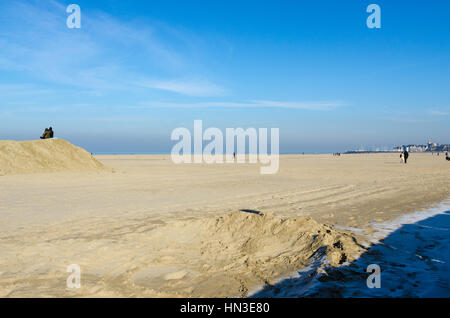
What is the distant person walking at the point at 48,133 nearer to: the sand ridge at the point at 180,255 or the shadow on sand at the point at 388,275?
the sand ridge at the point at 180,255

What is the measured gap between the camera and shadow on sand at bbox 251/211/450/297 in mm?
3767

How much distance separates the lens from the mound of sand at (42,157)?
23016mm

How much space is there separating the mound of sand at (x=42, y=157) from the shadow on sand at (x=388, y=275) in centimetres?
2384

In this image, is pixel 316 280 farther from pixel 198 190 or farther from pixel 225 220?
pixel 198 190

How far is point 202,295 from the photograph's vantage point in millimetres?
4195

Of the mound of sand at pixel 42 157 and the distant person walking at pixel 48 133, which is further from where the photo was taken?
the distant person walking at pixel 48 133

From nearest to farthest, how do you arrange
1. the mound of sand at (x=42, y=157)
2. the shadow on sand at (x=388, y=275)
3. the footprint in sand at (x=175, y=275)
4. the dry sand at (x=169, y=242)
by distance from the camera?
the shadow on sand at (x=388, y=275)
the dry sand at (x=169, y=242)
the footprint in sand at (x=175, y=275)
the mound of sand at (x=42, y=157)

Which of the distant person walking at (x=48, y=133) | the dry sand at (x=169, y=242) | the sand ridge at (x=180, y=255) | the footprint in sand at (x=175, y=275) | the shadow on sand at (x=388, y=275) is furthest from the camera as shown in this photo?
the distant person walking at (x=48, y=133)

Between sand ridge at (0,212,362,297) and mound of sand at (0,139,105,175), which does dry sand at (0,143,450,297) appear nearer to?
sand ridge at (0,212,362,297)

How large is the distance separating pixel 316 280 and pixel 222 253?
225 cm

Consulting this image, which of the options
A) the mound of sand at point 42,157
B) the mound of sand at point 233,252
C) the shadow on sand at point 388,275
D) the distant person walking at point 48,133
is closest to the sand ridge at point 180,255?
the mound of sand at point 233,252

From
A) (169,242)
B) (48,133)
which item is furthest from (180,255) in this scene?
(48,133)
